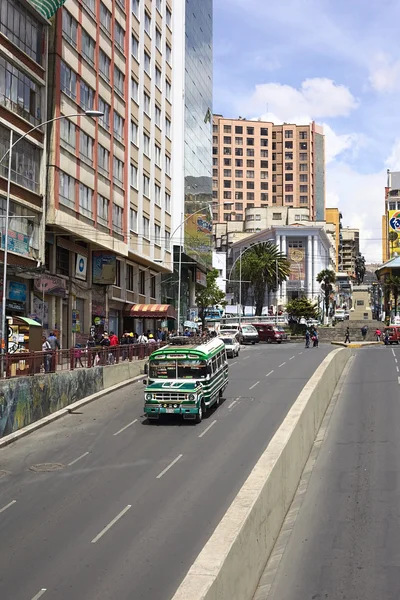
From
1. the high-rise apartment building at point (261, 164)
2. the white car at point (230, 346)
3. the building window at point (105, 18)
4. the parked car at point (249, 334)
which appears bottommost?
the white car at point (230, 346)

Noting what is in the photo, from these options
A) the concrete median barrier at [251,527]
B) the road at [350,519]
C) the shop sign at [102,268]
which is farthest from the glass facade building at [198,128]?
the concrete median barrier at [251,527]

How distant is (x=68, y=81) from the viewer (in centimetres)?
4378

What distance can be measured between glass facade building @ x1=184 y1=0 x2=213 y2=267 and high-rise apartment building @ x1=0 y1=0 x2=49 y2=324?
112 ft

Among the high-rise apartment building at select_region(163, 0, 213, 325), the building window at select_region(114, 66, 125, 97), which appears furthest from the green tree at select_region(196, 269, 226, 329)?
the building window at select_region(114, 66, 125, 97)

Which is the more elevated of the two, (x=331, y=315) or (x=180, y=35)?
(x=180, y=35)

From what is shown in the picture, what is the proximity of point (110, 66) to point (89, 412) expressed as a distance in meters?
30.4

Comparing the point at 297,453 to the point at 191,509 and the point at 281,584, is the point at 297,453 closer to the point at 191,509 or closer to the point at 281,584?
the point at 191,509

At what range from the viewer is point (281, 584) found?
13.9 m

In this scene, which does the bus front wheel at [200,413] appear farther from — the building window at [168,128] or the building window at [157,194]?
the building window at [168,128]

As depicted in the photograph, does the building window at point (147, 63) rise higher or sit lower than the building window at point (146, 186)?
higher

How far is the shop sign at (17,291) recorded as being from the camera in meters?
37.7

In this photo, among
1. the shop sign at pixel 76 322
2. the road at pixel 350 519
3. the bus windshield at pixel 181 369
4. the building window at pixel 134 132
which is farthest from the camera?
the building window at pixel 134 132

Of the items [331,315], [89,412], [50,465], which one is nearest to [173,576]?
[50,465]

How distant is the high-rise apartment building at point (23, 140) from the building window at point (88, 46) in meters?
5.87
